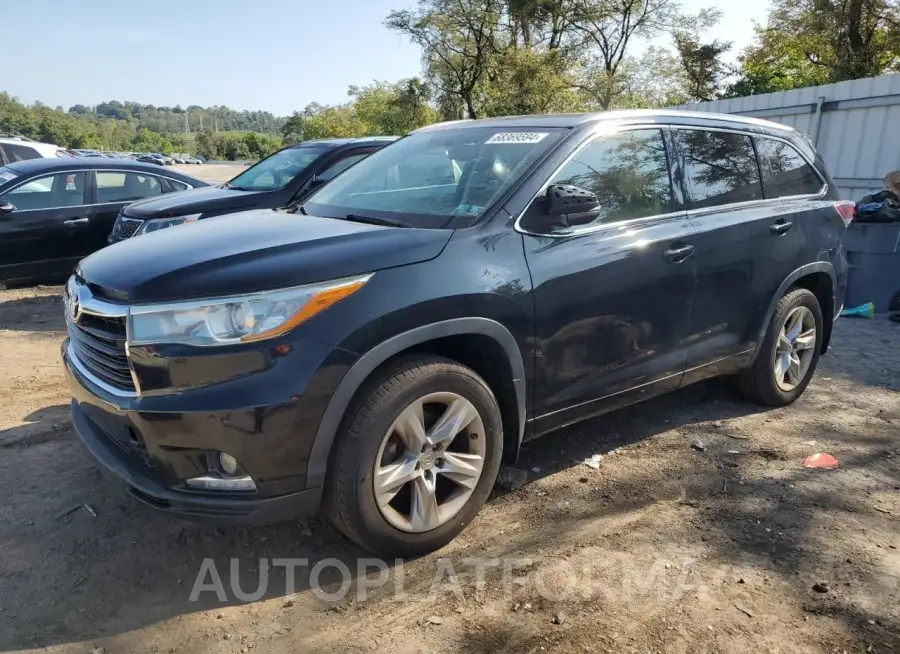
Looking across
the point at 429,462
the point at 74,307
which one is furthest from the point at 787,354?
the point at 74,307

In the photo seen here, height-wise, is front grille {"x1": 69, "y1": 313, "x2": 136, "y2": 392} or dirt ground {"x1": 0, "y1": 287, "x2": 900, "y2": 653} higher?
front grille {"x1": 69, "y1": 313, "x2": 136, "y2": 392}

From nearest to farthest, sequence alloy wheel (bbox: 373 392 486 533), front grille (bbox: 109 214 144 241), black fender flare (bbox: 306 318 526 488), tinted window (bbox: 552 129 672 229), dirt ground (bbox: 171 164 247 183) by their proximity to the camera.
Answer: black fender flare (bbox: 306 318 526 488) < alloy wheel (bbox: 373 392 486 533) < tinted window (bbox: 552 129 672 229) < front grille (bbox: 109 214 144 241) < dirt ground (bbox: 171 164 247 183)

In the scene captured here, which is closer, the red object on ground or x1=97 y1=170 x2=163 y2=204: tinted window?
the red object on ground

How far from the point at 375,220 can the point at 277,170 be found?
4429 millimetres

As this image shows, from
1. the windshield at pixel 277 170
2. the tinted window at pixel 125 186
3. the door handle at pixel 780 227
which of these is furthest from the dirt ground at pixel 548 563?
the tinted window at pixel 125 186

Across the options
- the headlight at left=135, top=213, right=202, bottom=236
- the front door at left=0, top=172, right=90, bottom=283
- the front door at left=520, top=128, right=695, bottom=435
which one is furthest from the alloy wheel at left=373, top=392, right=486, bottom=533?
the front door at left=0, top=172, right=90, bottom=283

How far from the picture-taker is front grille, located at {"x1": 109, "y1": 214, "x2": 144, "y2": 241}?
20.7 feet

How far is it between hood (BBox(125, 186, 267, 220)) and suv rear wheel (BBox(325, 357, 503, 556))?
14.3 ft

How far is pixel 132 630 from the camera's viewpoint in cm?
242

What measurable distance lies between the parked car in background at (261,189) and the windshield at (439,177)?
2.10 meters

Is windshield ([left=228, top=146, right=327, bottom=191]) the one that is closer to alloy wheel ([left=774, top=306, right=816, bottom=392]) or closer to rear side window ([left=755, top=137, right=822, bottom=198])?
rear side window ([left=755, top=137, right=822, bottom=198])

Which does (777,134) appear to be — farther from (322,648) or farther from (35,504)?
(35,504)

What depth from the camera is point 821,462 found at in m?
3.73

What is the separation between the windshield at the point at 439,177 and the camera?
10.2 ft
